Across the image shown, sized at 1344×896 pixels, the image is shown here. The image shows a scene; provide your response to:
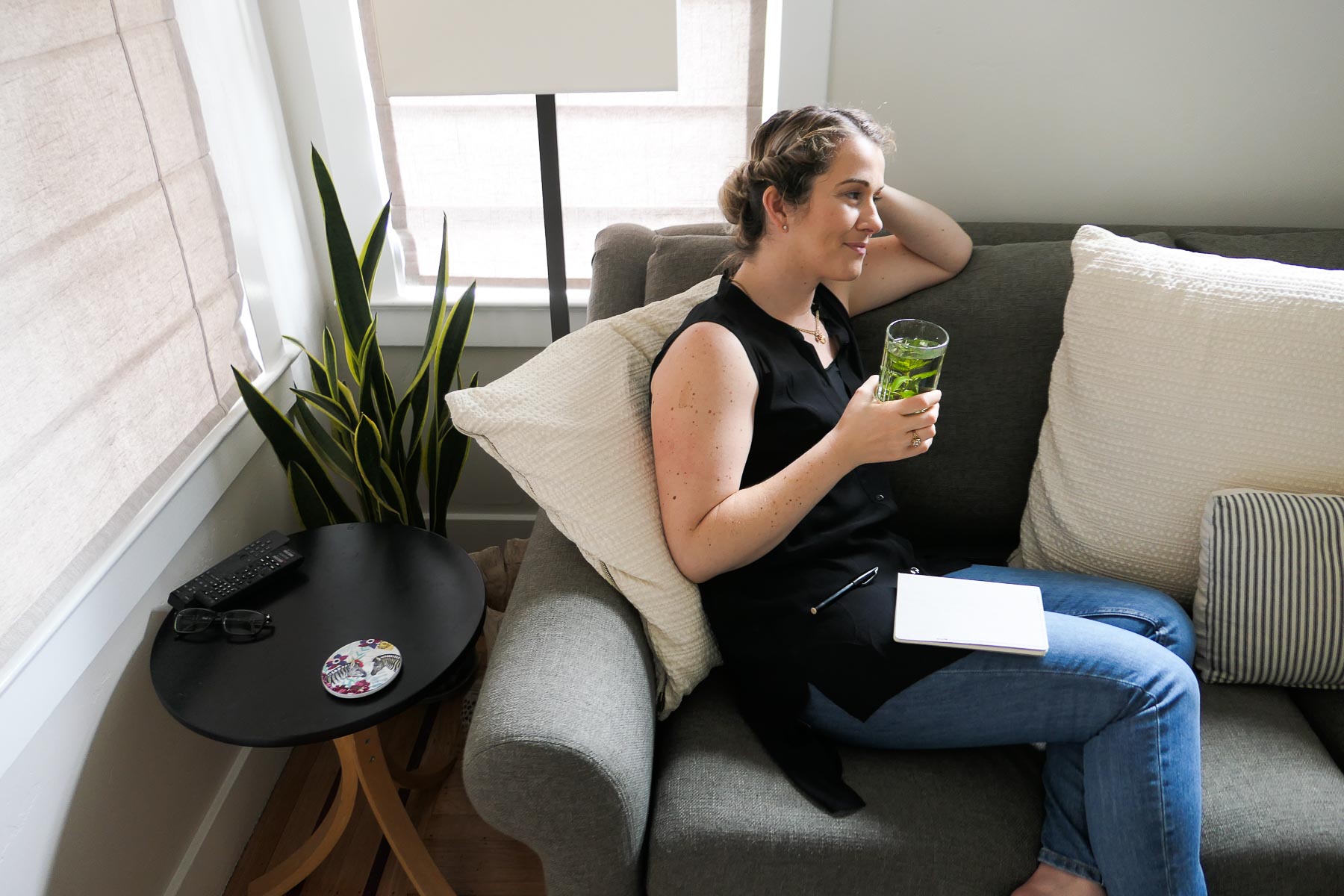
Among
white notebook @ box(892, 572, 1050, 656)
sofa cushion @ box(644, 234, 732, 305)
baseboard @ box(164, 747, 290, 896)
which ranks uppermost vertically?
sofa cushion @ box(644, 234, 732, 305)

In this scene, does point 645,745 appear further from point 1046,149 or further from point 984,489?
point 1046,149

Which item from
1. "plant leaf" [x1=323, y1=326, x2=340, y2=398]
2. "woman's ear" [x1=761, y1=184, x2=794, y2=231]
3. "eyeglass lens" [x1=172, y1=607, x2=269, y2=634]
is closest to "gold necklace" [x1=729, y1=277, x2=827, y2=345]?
"woman's ear" [x1=761, y1=184, x2=794, y2=231]

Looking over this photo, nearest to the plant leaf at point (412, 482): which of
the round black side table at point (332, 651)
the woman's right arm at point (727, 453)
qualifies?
the round black side table at point (332, 651)

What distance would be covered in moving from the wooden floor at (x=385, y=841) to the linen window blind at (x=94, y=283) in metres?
0.70

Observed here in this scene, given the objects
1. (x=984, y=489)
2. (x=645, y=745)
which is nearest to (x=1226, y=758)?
(x=984, y=489)

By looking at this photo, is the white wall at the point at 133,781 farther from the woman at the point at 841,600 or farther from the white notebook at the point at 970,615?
the white notebook at the point at 970,615

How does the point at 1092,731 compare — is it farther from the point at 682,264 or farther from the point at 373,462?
the point at 373,462

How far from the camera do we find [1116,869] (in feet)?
3.80

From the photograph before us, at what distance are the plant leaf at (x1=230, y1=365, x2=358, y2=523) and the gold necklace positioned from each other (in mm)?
829

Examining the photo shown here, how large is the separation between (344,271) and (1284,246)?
171cm

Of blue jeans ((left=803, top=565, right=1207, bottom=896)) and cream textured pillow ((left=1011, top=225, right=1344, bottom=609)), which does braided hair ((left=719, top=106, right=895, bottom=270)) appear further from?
blue jeans ((left=803, top=565, right=1207, bottom=896))

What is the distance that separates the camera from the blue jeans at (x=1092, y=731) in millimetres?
1148

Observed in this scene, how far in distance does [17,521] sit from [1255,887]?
166 cm

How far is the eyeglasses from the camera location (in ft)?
4.36
